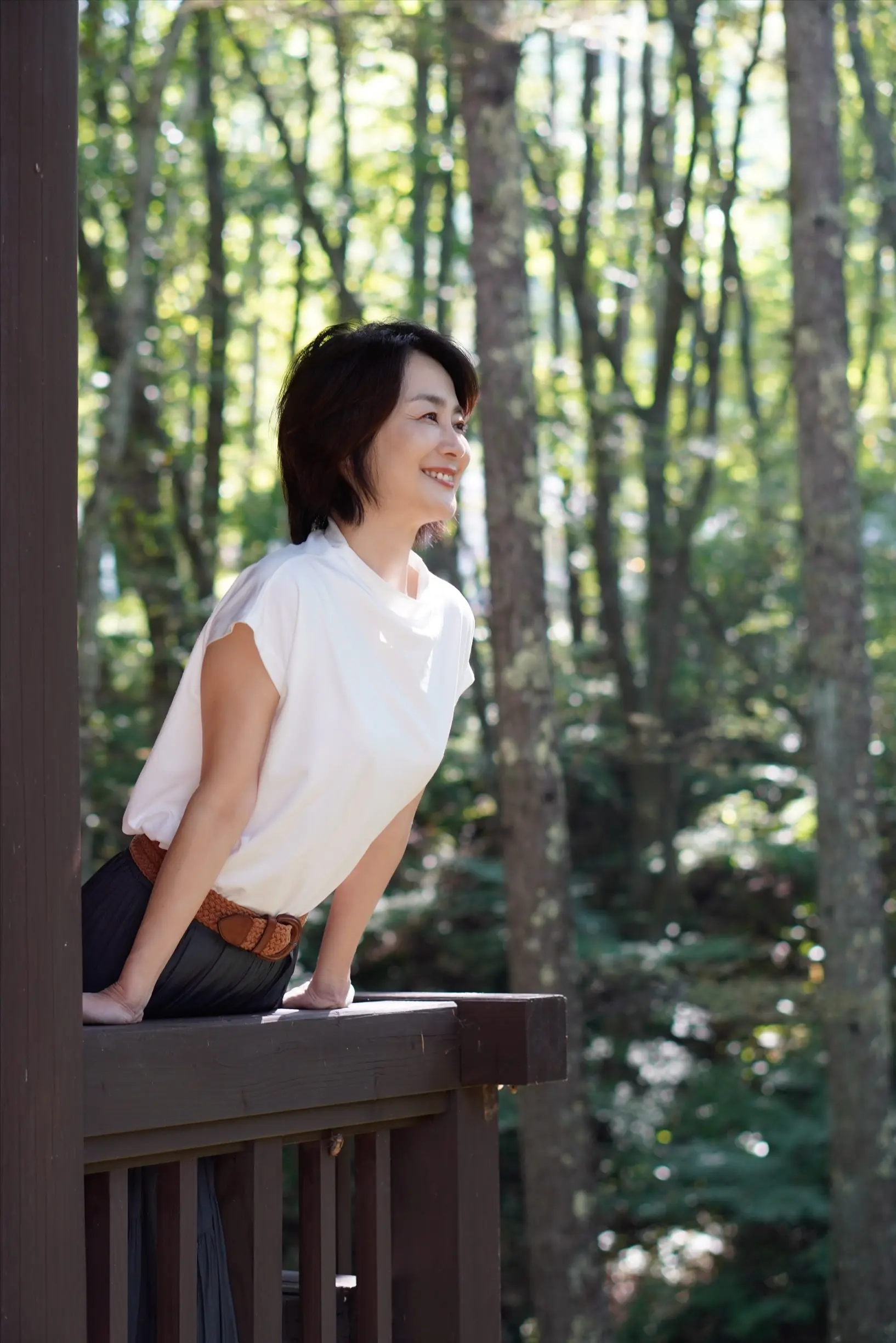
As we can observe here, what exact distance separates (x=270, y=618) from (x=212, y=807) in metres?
0.25

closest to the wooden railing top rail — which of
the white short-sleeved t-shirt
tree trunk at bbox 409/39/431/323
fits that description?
the white short-sleeved t-shirt

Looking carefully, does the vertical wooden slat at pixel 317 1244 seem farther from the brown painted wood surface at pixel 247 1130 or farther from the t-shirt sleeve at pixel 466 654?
the t-shirt sleeve at pixel 466 654

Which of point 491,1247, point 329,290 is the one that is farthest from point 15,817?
point 329,290

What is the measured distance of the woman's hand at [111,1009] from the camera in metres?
1.75

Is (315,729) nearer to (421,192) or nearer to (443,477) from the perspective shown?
(443,477)

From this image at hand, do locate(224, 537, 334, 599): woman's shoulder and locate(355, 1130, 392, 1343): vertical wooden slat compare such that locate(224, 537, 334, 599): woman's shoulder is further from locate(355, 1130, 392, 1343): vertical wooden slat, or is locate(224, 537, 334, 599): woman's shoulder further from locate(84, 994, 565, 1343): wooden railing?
locate(355, 1130, 392, 1343): vertical wooden slat

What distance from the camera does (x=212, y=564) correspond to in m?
9.65

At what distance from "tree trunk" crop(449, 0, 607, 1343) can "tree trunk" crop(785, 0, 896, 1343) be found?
1351 mm

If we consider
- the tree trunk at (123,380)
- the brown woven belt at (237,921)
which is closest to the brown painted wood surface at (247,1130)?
the brown woven belt at (237,921)

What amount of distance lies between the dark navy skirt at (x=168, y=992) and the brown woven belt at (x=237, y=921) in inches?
0.4

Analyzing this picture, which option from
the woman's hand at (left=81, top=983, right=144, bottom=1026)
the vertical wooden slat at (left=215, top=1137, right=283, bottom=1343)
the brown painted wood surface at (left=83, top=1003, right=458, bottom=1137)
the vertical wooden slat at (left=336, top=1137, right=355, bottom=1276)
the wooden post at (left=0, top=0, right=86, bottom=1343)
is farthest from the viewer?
the vertical wooden slat at (left=336, top=1137, right=355, bottom=1276)

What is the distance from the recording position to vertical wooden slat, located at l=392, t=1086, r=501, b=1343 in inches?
84.1

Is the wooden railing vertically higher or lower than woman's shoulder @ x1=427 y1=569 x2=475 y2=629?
lower

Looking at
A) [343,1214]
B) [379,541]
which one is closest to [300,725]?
[379,541]
